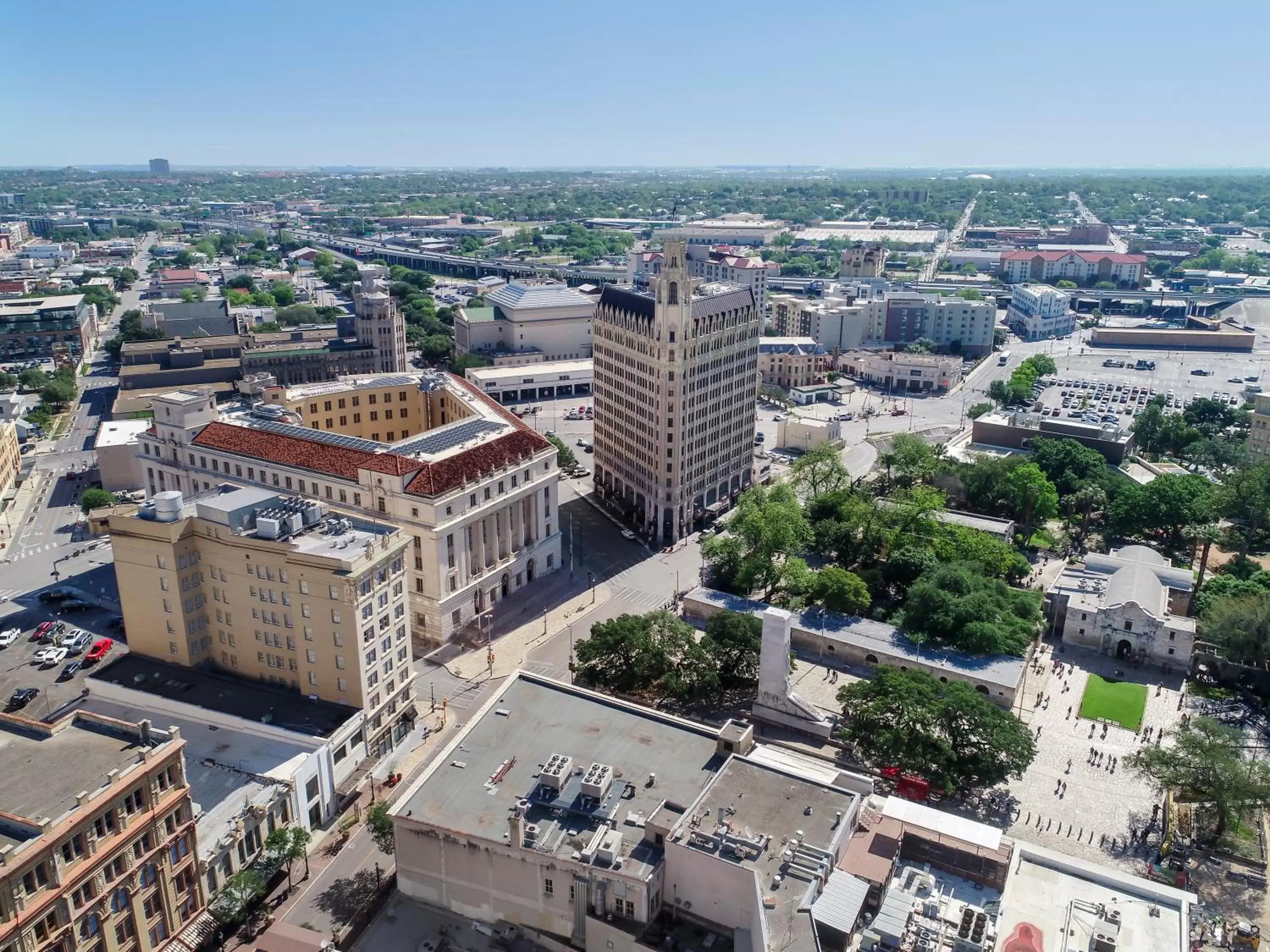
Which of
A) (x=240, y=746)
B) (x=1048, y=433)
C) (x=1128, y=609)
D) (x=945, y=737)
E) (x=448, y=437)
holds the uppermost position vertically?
(x=448, y=437)

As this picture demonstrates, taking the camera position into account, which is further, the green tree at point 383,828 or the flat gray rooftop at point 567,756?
the green tree at point 383,828

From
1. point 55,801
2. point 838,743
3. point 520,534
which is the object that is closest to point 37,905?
point 55,801

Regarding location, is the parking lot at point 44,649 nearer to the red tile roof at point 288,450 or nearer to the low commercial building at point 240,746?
the low commercial building at point 240,746

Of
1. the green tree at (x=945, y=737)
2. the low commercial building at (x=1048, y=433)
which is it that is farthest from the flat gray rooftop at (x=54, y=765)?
the low commercial building at (x=1048, y=433)

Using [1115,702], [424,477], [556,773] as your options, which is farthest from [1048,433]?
[556,773]

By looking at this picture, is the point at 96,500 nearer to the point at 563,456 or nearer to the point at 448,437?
the point at 448,437

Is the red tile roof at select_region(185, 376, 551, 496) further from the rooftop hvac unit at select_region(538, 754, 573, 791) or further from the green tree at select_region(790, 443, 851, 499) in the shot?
the green tree at select_region(790, 443, 851, 499)
